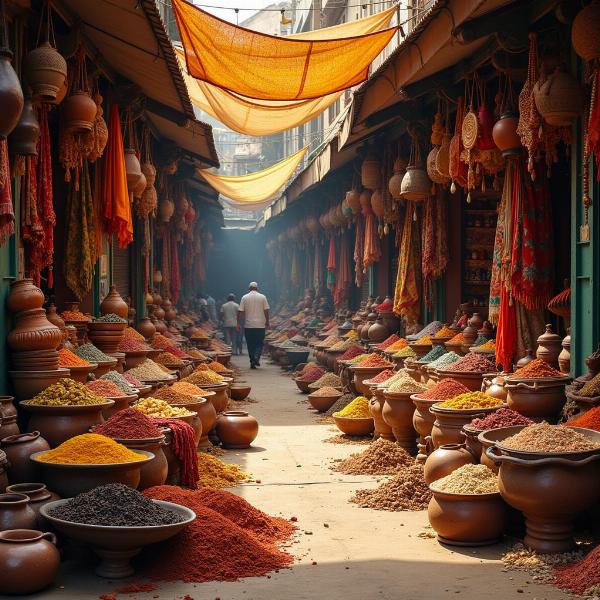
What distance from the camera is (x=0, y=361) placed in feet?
18.2

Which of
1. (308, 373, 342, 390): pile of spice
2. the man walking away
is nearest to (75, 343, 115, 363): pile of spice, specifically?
(308, 373, 342, 390): pile of spice

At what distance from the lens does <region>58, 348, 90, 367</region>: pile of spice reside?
613 cm

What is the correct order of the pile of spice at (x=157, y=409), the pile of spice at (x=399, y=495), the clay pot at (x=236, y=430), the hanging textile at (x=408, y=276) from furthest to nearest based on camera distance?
the hanging textile at (x=408, y=276) → the clay pot at (x=236, y=430) → the pile of spice at (x=157, y=409) → the pile of spice at (x=399, y=495)

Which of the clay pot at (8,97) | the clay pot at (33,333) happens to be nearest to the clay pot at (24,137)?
the clay pot at (8,97)

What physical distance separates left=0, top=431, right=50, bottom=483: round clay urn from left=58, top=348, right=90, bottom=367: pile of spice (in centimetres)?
128

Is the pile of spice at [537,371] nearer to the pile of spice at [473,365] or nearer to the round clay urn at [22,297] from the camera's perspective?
the pile of spice at [473,365]

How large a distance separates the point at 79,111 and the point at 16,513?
3527 mm

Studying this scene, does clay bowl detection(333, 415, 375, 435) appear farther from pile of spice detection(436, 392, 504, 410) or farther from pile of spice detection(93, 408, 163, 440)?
pile of spice detection(93, 408, 163, 440)

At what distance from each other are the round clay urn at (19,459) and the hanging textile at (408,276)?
673 cm

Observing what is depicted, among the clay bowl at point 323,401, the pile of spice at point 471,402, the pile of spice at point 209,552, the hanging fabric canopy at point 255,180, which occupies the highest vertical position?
the hanging fabric canopy at point 255,180

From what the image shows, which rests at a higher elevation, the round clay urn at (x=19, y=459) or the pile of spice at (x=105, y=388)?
the pile of spice at (x=105, y=388)

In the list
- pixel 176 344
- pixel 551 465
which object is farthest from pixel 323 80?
pixel 551 465

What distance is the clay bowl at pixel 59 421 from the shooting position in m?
5.25

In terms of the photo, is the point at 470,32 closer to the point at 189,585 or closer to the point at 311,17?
the point at 189,585
